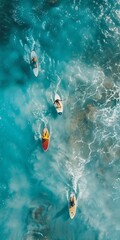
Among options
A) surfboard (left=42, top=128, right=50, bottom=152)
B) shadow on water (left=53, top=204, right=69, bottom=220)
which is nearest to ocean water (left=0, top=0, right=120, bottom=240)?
shadow on water (left=53, top=204, right=69, bottom=220)

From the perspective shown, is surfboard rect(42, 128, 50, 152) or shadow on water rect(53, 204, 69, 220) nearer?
shadow on water rect(53, 204, 69, 220)

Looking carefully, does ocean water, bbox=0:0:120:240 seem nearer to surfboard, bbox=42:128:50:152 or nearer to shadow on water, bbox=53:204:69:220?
shadow on water, bbox=53:204:69:220

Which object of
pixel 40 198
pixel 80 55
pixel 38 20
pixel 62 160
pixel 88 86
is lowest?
pixel 40 198

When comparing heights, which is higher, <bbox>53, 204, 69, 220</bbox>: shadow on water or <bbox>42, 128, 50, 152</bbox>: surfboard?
<bbox>42, 128, 50, 152</bbox>: surfboard

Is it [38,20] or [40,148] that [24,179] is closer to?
[40,148]

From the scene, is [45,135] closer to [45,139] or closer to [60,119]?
[45,139]

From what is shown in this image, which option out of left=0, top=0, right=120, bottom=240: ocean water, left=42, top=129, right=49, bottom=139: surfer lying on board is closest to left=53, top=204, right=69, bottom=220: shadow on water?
left=0, top=0, right=120, bottom=240: ocean water

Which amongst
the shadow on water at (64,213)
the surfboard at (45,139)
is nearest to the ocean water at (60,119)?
the shadow on water at (64,213)

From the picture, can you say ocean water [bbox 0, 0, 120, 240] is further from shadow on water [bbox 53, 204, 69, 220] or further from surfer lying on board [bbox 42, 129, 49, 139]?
surfer lying on board [bbox 42, 129, 49, 139]

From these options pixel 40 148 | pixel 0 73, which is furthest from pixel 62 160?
pixel 0 73
